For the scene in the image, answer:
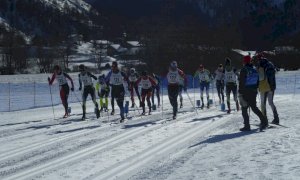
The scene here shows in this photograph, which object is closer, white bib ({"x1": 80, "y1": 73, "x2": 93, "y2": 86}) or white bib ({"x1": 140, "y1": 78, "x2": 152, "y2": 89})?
white bib ({"x1": 80, "y1": 73, "x2": 93, "y2": 86})

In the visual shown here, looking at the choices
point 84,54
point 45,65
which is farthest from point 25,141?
point 84,54

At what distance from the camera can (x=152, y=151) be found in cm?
1004

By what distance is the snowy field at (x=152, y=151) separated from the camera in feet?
26.2

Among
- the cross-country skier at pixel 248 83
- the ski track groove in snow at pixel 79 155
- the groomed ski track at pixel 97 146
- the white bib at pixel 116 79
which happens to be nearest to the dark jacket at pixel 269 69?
the cross-country skier at pixel 248 83

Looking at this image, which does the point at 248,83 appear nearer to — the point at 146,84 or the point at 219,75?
the point at 146,84

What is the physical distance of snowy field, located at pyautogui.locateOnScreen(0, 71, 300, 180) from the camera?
799 centimetres

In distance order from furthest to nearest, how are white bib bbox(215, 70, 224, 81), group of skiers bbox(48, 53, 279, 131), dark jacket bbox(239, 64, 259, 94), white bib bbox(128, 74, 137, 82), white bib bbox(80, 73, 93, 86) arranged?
white bib bbox(128, 74, 137, 82)
white bib bbox(215, 70, 224, 81)
white bib bbox(80, 73, 93, 86)
group of skiers bbox(48, 53, 279, 131)
dark jacket bbox(239, 64, 259, 94)

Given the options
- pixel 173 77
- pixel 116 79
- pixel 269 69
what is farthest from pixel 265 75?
pixel 116 79

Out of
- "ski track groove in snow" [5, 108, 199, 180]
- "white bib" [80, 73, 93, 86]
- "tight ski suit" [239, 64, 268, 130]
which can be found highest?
"white bib" [80, 73, 93, 86]

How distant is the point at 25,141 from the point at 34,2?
174960 millimetres

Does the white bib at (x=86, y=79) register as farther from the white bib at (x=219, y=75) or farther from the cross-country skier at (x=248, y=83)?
the cross-country skier at (x=248, y=83)

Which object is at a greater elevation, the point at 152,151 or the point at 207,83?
the point at 207,83

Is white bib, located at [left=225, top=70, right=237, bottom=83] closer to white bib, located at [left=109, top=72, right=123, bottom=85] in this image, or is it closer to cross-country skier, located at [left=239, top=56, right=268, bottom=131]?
white bib, located at [left=109, top=72, right=123, bottom=85]

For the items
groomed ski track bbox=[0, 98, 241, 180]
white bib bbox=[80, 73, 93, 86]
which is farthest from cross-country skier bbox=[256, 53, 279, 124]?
white bib bbox=[80, 73, 93, 86]
